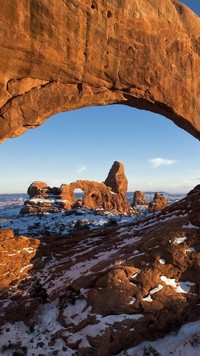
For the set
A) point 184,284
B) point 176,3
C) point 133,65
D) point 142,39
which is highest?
point 176,3

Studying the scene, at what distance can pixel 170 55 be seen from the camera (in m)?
18.3

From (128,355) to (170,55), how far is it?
14.6 meters

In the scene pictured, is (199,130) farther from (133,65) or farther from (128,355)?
(128,355)

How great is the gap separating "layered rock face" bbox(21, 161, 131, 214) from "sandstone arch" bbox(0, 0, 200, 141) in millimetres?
54099

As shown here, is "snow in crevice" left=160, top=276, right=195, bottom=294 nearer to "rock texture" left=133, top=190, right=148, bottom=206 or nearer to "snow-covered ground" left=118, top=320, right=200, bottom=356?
"snow-covered ground" left=118, top=320, right=200, bottom=356

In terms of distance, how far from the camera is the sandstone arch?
562 inches

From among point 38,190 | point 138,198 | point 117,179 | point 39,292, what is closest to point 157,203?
point 117,179

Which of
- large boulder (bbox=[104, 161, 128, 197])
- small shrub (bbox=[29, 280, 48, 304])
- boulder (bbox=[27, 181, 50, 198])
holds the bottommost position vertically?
small shrub (bbox=[29, 280, 48, 304])

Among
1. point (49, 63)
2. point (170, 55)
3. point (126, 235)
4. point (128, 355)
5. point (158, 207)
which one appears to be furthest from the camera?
point (158, 207)

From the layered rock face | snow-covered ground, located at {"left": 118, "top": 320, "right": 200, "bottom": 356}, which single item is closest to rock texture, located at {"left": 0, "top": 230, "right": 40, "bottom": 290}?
snow-covered ground, located at {"left": 118, "top": 320, "right": 200, "bottom": 356}

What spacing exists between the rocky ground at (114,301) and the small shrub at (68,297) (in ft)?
Result: 0.13

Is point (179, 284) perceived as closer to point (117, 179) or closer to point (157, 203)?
point (157, 203)

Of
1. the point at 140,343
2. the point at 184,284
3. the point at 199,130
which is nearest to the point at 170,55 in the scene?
the point at 199,130

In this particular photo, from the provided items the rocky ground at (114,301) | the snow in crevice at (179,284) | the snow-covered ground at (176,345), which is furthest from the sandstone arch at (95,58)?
the snow-covered ground at (176,345)
